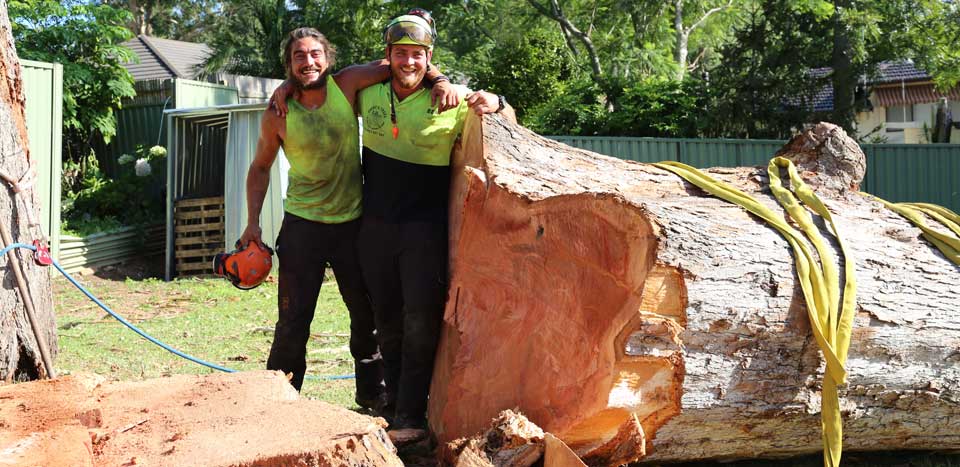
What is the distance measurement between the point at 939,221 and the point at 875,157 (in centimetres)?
930

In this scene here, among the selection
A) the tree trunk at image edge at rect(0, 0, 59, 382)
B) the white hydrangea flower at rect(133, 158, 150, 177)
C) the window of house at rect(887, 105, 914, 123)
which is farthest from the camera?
the window of house at rect(887, 105, 914, 123)

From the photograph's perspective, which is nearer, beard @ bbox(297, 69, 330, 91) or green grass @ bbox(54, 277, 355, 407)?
beard @ bbox(297, 69, 330, 91)

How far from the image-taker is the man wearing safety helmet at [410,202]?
12.4 ft

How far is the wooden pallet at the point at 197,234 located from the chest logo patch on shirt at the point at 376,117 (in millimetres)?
6964

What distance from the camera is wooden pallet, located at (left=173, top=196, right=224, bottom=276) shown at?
10508 millimetres

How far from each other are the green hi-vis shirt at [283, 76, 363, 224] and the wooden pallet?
6733mm

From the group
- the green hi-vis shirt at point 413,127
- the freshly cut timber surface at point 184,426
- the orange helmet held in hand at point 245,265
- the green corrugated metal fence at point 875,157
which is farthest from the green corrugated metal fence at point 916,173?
the freshly cut timber surface at point 184,426

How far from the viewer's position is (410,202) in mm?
3863

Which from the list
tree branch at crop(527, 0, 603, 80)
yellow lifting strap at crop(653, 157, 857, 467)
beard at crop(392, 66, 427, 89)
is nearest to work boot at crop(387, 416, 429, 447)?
beard at crop(392, 66, 427, 89)

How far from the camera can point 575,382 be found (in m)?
3.02

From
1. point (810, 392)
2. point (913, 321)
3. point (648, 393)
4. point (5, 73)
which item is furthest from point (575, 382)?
point (5, 73)

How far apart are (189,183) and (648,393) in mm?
9089

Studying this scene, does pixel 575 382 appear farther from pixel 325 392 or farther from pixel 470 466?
pixel 325 392

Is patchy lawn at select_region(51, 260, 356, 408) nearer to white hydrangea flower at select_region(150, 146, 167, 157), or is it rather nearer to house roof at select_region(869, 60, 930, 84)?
white hydrangea flower at select_region(150, 146, 167, 157)
